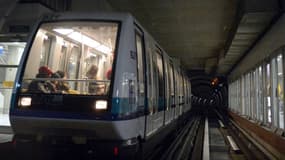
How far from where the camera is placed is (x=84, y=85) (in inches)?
183

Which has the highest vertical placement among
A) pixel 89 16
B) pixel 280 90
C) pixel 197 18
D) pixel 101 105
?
pixel 197 18

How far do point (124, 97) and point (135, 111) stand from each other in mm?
486

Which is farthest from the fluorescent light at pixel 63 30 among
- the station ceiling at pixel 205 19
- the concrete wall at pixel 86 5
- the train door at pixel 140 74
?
the concrete wall at pixel 86 5

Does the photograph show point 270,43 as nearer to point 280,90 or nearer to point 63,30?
point 280,90

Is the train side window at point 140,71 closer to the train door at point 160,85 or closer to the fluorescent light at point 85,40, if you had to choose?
the fluorescent light at point 85,40

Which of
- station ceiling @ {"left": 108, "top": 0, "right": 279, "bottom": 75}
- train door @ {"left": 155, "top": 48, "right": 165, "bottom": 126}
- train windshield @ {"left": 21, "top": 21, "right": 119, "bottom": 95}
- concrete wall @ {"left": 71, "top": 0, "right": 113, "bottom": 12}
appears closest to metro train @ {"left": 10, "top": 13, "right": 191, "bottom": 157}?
train windshield @ {"left": 21, "top": 21, "right": 119, "bottom": 95}

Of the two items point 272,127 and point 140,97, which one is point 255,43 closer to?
point 272,127

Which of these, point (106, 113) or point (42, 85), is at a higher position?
point (42, 85)

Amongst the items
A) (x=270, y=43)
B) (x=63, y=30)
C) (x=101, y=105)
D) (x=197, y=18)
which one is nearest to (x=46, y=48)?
(x=63, y=30)

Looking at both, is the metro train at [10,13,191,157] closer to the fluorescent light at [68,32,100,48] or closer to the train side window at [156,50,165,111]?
the fluorescent light at [68,32,100,48]

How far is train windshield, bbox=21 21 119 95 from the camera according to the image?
4.65 metres

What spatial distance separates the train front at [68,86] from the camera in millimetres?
4422

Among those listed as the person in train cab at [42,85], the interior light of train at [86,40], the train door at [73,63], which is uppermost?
the interior light of train at [86,40]

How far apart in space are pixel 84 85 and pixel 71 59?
0.73 m
